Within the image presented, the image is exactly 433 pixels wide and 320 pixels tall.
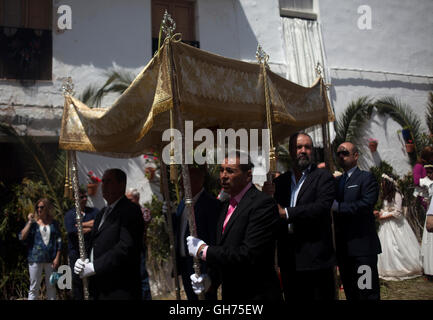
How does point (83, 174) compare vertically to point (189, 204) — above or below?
above

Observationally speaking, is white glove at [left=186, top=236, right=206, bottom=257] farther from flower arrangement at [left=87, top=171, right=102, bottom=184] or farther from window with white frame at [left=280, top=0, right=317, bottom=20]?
window with white frame at [left=280, top=0, right=317, bottom=20]

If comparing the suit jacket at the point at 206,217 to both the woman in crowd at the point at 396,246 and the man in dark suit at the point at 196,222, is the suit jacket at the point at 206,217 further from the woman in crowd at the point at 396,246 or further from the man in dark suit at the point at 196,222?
the woman in crowd at the point at 396,246

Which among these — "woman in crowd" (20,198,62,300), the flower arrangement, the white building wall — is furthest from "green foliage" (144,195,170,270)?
the white building wall

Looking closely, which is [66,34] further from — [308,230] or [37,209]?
[308,230]

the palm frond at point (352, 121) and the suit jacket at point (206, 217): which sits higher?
the palm frond at point (352, 121)

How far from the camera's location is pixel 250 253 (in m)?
2.51

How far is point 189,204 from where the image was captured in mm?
3068

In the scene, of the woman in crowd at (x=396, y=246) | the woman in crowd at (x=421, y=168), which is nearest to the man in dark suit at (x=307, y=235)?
the woman in crowd at (x=396, y=246)

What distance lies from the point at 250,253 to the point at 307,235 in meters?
1.08

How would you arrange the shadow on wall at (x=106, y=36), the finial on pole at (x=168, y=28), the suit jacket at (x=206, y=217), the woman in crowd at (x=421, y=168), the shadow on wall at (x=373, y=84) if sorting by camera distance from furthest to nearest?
the shadow on wall at (x=373, y=84) → the shadow on wall at (x=106, y=36) → the woman in crowd at (x=421, y=168) → the suit jacket at (x=206, y=217) → the finial on pole at (x=168, y=28)

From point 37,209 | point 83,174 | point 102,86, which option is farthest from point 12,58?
point 37,209

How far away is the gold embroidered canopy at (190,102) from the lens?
304 centimetres

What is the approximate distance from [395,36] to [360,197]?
8.33 metres

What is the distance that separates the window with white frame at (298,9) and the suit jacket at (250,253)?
8144 millimetres
